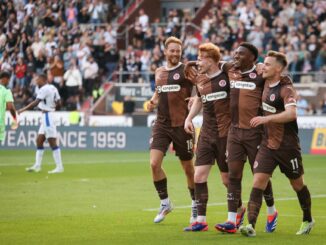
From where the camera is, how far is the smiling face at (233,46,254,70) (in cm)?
1330

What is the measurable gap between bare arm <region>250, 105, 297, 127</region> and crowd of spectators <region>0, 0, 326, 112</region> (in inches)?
884

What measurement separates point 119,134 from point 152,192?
15183 millimetres

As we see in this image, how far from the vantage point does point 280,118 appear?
12492 millimetres

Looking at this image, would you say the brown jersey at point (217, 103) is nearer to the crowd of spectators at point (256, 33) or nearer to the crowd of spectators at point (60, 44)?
the crowd of spectators at point (256, 33)

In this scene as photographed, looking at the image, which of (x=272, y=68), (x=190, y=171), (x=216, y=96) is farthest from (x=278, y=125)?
(x=190, y=171)

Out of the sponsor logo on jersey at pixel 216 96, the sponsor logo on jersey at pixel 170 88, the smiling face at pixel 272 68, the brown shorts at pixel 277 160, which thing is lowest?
the brown shorts at pixel 277 160

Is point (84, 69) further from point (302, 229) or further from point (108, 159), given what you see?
point (302, 229)

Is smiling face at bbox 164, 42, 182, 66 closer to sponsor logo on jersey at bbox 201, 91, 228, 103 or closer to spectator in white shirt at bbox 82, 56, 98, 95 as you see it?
sponsor logo on jersey at bbox 201, 91, 228, 103

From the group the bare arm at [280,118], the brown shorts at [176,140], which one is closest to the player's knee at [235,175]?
the bare arm at [280,118]

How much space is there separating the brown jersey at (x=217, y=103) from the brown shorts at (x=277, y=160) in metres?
0.92

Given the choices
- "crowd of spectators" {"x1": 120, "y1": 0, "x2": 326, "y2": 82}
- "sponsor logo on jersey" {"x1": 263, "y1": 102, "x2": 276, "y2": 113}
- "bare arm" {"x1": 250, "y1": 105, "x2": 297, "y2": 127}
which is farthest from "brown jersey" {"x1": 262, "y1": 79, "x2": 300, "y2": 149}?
"crowd of spectators" {"x1": 120, "y1": 0, "x2": 326, "y2": 82}

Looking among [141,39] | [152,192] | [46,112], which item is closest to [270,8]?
[141,39]

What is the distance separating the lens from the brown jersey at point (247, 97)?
43.5 feet

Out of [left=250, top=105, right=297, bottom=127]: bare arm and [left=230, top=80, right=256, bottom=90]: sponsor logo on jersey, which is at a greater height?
[left=230, top=80, right=256, bottom=90]: sponsor logo on jersey
